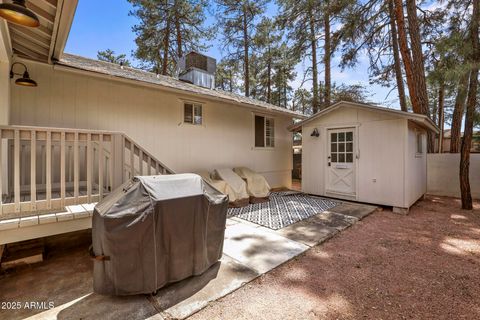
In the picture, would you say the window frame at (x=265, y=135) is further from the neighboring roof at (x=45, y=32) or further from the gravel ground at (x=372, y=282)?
the neighboring roof at (x=45, y=32)

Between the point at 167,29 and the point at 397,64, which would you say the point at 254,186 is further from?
the point at 167,29

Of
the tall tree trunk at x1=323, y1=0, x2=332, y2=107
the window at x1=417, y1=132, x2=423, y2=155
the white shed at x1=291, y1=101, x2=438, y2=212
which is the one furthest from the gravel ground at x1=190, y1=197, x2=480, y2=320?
the tall tree trunk at x1=323, y1=0, x2=332, y2=107

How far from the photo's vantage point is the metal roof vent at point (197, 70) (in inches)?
338

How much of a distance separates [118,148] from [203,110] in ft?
11.8

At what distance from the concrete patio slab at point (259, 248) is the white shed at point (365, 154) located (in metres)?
3.76

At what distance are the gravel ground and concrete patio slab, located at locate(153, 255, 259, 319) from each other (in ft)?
0.36

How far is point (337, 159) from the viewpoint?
699 centimetres

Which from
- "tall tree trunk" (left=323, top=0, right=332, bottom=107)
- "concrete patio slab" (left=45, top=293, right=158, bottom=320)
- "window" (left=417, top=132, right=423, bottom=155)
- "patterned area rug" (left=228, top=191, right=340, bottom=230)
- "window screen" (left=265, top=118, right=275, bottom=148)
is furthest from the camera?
"tall tree trunk" (left=323, top=0, right=332, bottom=107)

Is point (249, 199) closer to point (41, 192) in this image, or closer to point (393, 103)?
point (41, 192)

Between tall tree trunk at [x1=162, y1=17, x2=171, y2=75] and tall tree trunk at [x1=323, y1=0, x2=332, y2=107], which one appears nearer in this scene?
tall tree trunk at [x1=323, y1=0, x2=332, y2=107]

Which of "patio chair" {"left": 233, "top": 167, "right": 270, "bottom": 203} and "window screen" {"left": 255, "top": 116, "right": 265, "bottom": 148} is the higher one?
"window screen" {"left": 255, "top": 116, "right": 265, "bottom": 148}

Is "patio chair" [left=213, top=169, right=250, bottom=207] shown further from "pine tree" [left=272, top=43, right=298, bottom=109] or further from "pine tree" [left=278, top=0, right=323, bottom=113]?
"pine tree" [left=272, top=43, right=298, bottom=109]

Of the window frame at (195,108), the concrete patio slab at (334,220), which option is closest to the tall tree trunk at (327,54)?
the window frame at (195,108)

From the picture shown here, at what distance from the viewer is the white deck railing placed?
9.18ft
